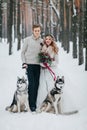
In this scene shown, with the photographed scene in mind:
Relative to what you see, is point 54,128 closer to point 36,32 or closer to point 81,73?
point 36,32

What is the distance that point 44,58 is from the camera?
898 cm

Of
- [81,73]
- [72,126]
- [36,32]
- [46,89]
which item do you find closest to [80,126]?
[72,126]

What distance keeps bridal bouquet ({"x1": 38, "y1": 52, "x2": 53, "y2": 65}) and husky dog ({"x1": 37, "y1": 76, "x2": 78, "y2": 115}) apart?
56cm

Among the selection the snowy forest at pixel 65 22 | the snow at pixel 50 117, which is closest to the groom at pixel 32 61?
the snow at pixel 50 117

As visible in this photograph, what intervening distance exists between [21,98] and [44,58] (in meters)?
1.08

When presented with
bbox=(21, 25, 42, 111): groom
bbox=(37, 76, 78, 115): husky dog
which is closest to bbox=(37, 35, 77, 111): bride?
bbox=(21, 25, 42, 111): groom

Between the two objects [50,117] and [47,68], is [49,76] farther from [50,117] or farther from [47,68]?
[50,117]

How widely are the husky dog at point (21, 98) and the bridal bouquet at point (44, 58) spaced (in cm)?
64

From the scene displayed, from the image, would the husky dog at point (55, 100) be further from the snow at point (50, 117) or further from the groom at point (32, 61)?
the groom at point (32, 61)

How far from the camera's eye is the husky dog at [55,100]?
340 inches

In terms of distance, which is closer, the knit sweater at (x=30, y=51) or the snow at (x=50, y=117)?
the snow at (x=50, y=117)

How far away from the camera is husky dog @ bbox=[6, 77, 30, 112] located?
340 inches

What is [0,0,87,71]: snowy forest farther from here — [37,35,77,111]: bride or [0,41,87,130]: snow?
[37,35,77,111]: bride

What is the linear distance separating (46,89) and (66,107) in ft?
2.13
